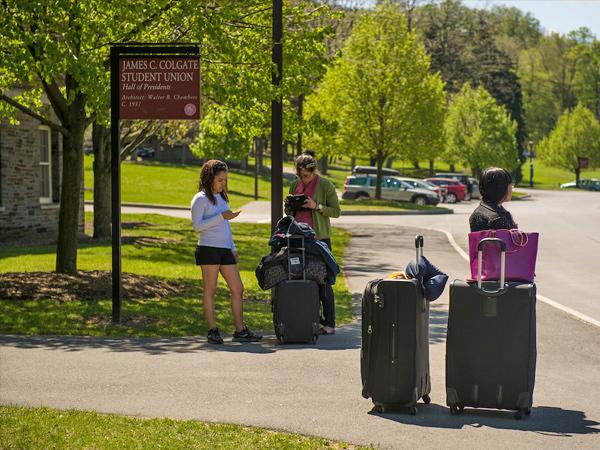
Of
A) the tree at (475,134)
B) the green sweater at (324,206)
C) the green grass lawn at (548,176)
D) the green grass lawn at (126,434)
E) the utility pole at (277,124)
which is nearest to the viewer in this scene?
the green grass lawn at (126,434)

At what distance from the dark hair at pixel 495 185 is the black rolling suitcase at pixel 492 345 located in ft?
1.77

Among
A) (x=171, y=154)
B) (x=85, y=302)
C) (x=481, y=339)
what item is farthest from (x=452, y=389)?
(x=171, y=154)

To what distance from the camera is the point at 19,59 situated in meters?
12.6

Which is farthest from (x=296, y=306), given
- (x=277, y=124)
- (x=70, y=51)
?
(x=277, y=124)

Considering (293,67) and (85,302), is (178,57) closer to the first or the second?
(85,302)

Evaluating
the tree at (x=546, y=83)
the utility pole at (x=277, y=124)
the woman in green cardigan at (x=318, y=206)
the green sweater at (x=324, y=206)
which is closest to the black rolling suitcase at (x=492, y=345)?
the woman in green cardigan at (x=318, y=206)

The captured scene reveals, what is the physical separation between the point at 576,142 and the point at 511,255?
9728cm

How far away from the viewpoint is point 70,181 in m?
15.3

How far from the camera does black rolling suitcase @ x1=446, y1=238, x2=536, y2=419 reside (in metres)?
7.29

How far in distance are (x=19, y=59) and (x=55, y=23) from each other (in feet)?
2.47

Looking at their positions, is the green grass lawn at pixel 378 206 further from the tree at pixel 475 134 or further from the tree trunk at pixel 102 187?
the tree at pixel 475 134

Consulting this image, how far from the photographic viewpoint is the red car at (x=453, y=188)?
62.2 m

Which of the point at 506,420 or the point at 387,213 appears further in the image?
the point at 387,213

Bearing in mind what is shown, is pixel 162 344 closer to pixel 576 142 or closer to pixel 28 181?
pixel 28 181
